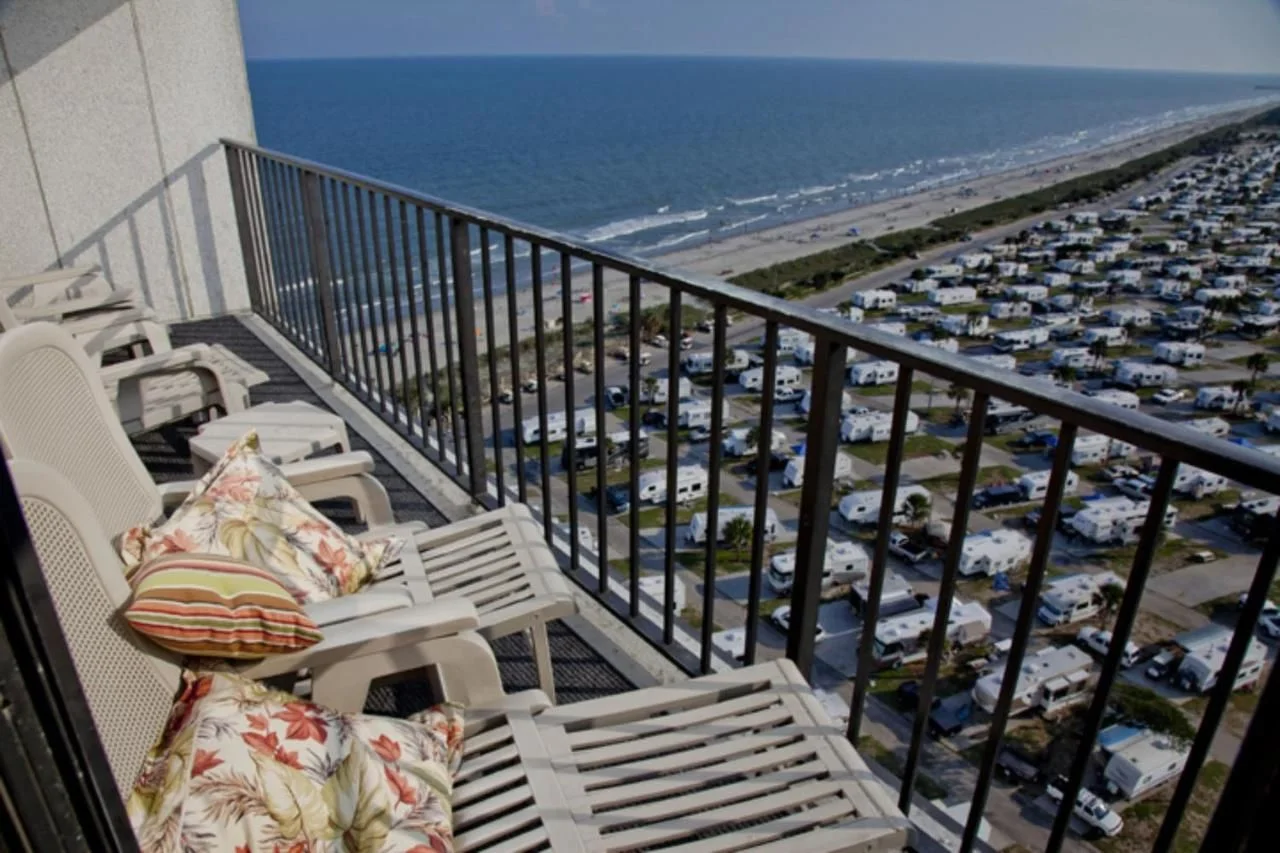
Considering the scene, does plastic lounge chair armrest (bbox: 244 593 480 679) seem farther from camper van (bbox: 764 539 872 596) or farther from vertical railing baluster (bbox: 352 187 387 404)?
camper van (bbox: 764 539 872 596)

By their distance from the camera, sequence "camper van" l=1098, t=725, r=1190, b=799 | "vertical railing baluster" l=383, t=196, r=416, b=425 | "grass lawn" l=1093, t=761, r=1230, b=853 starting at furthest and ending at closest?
1. "grass lawn" l=1093, t=761, r=1230, b=853
2. "camper van" l=1098, t=725, r=1190, b=799
3. "vertical railing baluster" l=383, t=196, r=416, b=425

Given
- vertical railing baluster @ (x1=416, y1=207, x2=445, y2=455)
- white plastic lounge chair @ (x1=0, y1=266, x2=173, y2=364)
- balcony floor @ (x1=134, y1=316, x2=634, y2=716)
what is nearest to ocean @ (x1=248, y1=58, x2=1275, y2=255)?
balcony floor @ (x1=134, y1=316, x2=634, y2=716)

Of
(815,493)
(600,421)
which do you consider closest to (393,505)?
(600,421)

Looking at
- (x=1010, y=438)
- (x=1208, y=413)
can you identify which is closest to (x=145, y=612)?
(x=1010, y=438)

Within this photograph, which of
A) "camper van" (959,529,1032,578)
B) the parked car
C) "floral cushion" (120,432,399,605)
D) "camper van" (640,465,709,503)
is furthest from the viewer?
the parked car

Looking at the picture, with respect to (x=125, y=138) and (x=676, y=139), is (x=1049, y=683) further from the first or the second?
(x=676, y=139)

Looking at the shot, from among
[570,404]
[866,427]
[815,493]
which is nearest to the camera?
[815,493]
